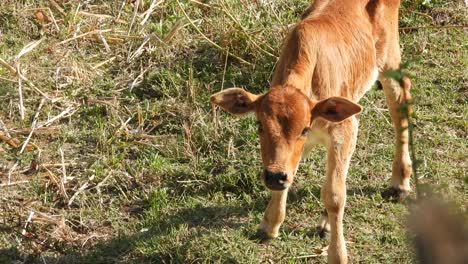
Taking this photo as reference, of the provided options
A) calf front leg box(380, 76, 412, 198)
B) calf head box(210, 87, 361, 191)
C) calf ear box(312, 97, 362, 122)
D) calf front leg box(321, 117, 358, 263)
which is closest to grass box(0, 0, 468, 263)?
calf front leg box(380, 76, 412, 198)

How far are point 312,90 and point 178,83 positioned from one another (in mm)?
2566

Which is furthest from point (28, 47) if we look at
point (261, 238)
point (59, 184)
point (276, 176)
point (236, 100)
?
point (276, 176)

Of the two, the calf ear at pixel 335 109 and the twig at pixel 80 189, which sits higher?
the calf ear at pixel 335 109

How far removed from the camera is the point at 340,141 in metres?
6.50

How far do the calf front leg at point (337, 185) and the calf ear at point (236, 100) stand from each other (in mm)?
700

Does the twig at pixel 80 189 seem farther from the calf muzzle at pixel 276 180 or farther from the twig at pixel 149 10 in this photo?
the twig at pixel 149 10

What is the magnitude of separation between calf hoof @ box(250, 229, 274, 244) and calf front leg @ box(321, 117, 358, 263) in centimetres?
55

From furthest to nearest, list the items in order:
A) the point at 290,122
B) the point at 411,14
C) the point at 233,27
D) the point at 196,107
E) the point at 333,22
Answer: the point at 411,14, the point at 233,27, the point at 196,107, the point at 333,22, the point at 290,122

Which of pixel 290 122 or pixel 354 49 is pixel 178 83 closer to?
pixel 354 49

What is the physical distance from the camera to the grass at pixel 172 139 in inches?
266

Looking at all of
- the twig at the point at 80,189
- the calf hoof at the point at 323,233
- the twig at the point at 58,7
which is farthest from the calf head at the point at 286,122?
the twig at the point at 58,7

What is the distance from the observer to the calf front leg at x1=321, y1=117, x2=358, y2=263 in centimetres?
638

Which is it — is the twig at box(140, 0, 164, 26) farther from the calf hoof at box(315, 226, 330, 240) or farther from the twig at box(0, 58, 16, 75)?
the calf hoof at box(315, 226, 330, 240)

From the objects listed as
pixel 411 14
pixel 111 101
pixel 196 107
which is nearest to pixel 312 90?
pixel 196 107
